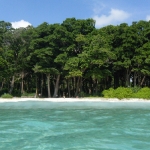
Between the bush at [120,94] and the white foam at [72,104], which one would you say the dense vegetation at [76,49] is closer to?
the bush at [120,94]

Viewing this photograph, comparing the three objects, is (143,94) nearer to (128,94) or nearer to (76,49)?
(128,94)

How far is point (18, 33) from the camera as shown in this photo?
31156 millimetres

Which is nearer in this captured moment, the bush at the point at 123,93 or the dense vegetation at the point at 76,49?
the bush at the point at 123,93

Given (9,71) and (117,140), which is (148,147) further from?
(9,71)

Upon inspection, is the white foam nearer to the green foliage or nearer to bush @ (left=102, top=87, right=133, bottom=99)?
bush @ (left=102, top=87, right=133, bottom=99)

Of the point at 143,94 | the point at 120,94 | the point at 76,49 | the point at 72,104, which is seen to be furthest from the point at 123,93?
the point at 76,49

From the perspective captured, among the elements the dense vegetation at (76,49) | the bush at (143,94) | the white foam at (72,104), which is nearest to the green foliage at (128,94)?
the bush at (143,94)

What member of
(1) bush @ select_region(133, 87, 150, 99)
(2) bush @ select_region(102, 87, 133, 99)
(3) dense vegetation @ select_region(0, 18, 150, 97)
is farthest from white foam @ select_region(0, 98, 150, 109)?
(3) dense vegetation @ select_region(0, 18, 150, 97)

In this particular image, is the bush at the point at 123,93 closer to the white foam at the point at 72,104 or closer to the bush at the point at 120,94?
the bush at the point at 120,94

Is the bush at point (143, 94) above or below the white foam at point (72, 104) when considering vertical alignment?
above

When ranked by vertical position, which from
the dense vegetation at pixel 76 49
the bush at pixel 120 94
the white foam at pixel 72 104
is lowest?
the white foam at pixel 72 104

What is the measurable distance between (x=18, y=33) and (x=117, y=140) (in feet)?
90.4

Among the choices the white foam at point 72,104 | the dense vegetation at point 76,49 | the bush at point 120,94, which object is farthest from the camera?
the dense vegetation at point 76,49

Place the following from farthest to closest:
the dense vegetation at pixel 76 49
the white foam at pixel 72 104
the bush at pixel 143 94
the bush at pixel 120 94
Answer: the dense vegetation at pixel 76 49, the bush at pixel 120 94, the bush at pixel 143 94, the white foam at pixel 72 104
